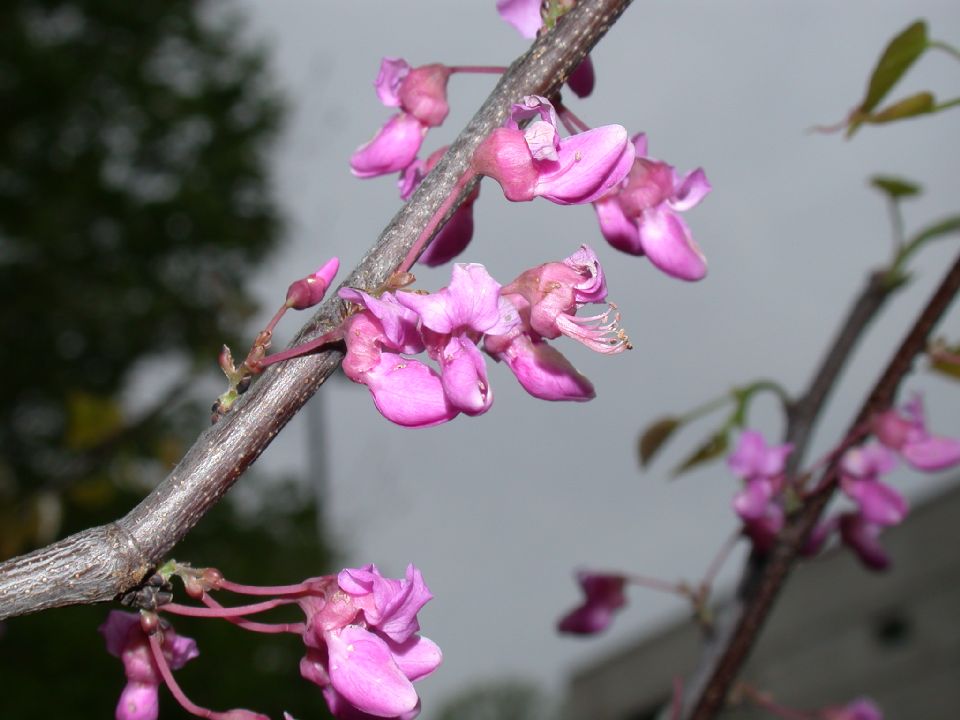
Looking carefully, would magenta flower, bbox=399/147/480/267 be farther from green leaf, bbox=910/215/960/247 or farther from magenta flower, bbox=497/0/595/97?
green leaf, bbox=910/215/960/247

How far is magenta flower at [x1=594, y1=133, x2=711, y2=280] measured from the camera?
69cm

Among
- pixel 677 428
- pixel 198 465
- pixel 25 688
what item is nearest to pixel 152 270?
pixel 25 688

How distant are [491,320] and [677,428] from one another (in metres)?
0.69

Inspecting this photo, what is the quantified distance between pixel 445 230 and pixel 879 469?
2.17 feet

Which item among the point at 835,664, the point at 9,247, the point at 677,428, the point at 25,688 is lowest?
the point at 835,664

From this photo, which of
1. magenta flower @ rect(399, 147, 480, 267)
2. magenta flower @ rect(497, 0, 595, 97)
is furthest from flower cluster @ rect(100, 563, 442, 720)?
magenta flower @ rect(497, 0, 595, 97)

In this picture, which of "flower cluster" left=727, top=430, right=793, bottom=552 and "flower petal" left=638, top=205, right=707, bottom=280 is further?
"flower cluster" left=727, top=430, right=793, bottom=552

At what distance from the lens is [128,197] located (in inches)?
320

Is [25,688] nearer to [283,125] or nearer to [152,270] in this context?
[152,270]

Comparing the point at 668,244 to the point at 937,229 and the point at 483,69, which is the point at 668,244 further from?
the point at 937,229

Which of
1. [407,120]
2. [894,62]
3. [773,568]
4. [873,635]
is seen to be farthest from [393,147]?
[873,635]

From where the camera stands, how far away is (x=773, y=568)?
39.6 inches

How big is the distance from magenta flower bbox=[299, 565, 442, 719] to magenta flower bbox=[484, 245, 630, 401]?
13 cm

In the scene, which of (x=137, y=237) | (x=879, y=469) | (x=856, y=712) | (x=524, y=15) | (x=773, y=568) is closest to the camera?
(x=524, y=15)
